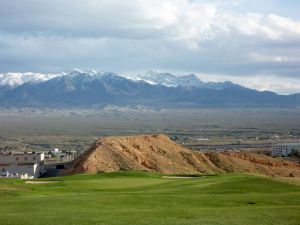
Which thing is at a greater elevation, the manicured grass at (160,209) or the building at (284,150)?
the manicured grass at (160,209)

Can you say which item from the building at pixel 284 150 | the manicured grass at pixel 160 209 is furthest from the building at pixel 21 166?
the building at pixel 284 150

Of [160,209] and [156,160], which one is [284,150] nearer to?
[156,160]

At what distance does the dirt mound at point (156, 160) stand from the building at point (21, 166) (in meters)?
5.44

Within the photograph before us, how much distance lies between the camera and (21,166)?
75.2 m

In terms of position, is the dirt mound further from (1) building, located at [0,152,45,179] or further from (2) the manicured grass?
(2) the manicured grass

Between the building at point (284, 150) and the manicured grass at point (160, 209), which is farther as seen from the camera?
the building at point (284, 150)

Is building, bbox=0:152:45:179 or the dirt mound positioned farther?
building, bbox=0:152:45:179

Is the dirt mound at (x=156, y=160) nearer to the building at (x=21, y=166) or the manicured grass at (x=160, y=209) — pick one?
the building at (x=21, y=166)

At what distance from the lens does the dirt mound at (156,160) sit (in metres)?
68.9

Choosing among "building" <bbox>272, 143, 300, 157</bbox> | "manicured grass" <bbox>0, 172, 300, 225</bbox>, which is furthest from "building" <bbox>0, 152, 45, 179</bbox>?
"building" <bbox>272, 143, 300, 157</bbox>

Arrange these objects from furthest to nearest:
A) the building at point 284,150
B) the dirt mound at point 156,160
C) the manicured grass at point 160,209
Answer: the building at point 284,150, the dirt mound at point 156,160, the manicured grass at point 160,209

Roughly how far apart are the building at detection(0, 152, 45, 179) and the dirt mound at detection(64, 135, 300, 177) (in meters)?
5.44

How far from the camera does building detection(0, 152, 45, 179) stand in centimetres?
7234

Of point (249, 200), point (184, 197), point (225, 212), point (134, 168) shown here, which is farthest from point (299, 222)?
point (134, 168)
